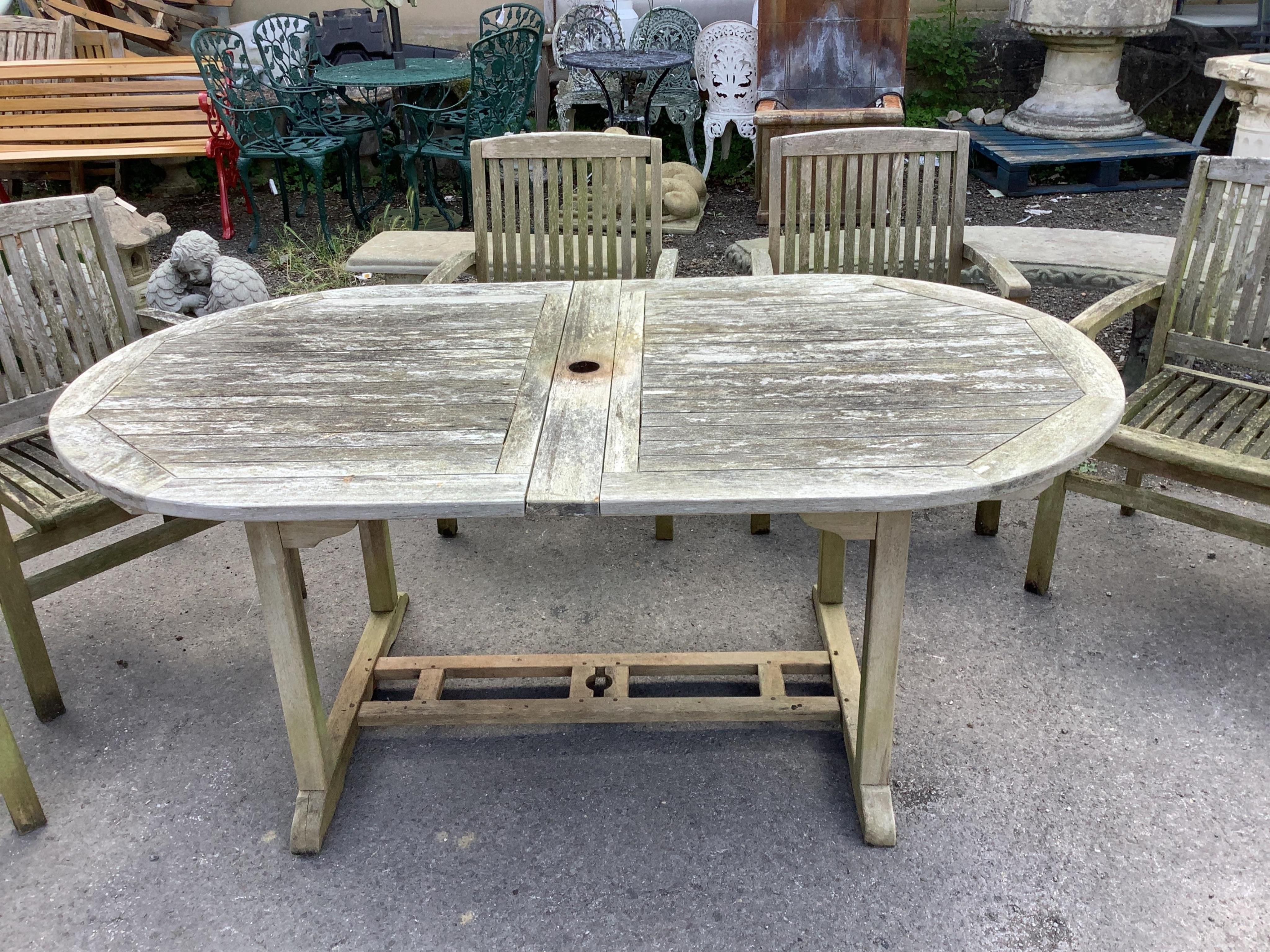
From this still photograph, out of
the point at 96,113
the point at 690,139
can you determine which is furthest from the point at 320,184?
the point at 690,139

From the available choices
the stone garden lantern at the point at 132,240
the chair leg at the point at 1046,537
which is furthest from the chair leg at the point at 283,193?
the chair leg at the point at 1046,537

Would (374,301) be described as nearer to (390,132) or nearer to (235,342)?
(235,342)

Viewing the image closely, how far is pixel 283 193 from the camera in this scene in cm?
622

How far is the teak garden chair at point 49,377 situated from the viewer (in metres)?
2.30

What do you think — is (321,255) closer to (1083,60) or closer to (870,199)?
(870,199)

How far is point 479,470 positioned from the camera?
166 centimetres

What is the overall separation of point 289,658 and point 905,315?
145 centimetres

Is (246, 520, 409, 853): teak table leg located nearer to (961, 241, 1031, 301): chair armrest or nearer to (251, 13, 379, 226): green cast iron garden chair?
(961, 241, 1031, 301): chair armrest

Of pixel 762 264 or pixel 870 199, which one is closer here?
pixel 762 264

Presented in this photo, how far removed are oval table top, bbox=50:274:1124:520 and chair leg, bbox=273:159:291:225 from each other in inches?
162

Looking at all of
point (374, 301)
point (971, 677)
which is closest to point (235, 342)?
point (374, 301)

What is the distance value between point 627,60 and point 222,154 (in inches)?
93.9

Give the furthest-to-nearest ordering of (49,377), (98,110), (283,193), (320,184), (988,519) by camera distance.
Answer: (98,110)
(283,193)
(320,184)
(988,519)
(49,377)

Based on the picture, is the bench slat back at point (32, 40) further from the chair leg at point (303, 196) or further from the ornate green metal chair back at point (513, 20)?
the ornate green metal chair back at point (513, 20)
